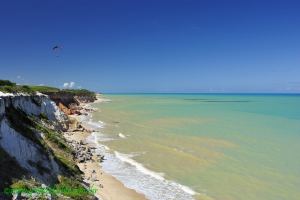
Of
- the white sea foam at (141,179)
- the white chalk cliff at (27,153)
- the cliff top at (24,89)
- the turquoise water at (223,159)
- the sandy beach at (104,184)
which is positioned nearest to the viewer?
the white chalk cliff at (27,153)

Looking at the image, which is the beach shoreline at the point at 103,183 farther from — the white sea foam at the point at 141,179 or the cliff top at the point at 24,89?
the cliff top at the point at 24,89

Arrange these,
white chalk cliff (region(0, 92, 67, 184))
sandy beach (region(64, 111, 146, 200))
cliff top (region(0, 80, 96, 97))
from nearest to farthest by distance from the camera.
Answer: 1. white chalk cliff (region(0, 92, 67, 184))
2. sandy beach (region(64, 111, 146, 200))
3. cliff top (region(0, 80, 96, 97))

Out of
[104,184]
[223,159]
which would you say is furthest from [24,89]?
[223,159]

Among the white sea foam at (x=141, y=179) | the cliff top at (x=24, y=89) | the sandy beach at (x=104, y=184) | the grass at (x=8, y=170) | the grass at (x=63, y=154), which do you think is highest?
the cliff top at (x=24, y=89)

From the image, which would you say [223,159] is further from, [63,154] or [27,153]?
[27,153]

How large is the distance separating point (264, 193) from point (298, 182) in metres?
3.83

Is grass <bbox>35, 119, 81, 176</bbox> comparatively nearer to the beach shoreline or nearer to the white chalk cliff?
the beach shoreline

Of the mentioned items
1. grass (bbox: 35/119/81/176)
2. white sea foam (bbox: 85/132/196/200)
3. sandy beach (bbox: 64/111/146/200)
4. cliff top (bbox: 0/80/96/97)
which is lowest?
white sea foam (bbox: 85/132/196/200)

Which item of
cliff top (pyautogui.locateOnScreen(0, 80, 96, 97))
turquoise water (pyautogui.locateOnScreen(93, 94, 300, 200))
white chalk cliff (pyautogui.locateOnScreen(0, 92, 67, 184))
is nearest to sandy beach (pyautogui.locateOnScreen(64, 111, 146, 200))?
→ white chalk cliff (pyautogui.locateOnScreen(0, 92, 67, 184))

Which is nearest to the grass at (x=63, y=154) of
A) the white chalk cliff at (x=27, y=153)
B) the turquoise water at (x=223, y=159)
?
the white chalk cliff at (x=27, y=153)

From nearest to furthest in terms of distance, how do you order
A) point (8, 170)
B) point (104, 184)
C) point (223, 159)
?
point (8, 170) → point (104, 184) → point (223, 159)

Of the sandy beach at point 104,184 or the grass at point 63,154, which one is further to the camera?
the grass at point 63,154

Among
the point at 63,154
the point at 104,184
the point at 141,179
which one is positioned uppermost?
the point at 63,154

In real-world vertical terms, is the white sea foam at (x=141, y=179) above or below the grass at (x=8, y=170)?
below
